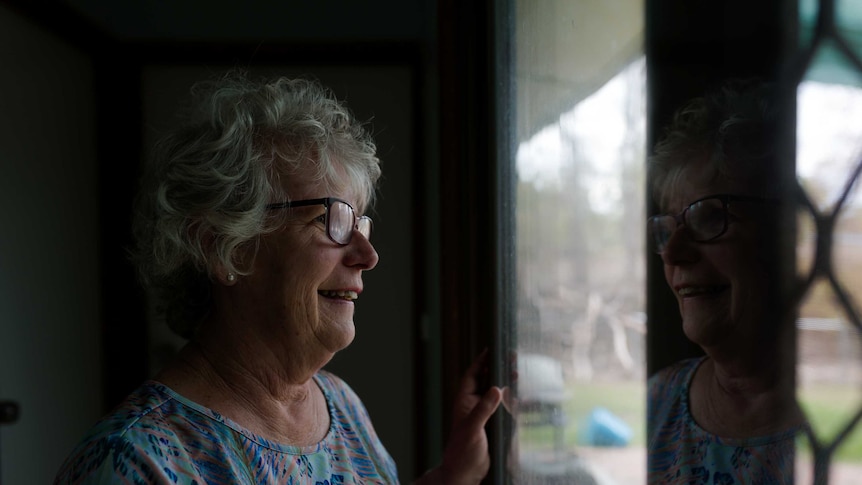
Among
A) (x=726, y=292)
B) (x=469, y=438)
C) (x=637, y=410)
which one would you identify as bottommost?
(x=469, y=438)

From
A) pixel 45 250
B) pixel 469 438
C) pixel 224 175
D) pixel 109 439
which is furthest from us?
pixel 45 250

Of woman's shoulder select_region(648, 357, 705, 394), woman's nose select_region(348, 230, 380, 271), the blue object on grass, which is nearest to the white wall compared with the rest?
woman's nose select_region(348, 230, 380, 271)

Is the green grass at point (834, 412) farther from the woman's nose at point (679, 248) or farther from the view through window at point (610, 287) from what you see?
the woman's nose at point (679, 248)

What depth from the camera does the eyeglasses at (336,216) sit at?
3.07 feet

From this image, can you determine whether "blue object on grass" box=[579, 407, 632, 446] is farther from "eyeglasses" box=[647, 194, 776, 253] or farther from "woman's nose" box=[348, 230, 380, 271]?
"woman's nose" box=[348, 230, 380, 271]

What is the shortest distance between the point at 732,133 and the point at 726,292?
0.25ft

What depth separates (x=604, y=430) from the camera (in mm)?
562

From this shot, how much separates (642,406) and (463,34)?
1.06 metres

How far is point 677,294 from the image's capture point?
1.20 feet

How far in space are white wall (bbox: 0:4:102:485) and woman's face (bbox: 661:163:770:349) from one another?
2332 millimetres

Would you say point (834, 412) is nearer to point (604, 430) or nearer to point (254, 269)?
point (604, 430)

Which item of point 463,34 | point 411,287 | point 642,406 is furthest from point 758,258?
point 411,287

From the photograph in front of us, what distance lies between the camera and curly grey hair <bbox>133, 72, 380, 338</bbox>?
90cm

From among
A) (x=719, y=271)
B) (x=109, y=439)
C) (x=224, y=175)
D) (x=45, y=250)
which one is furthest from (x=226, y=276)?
(x=45, y=250)
